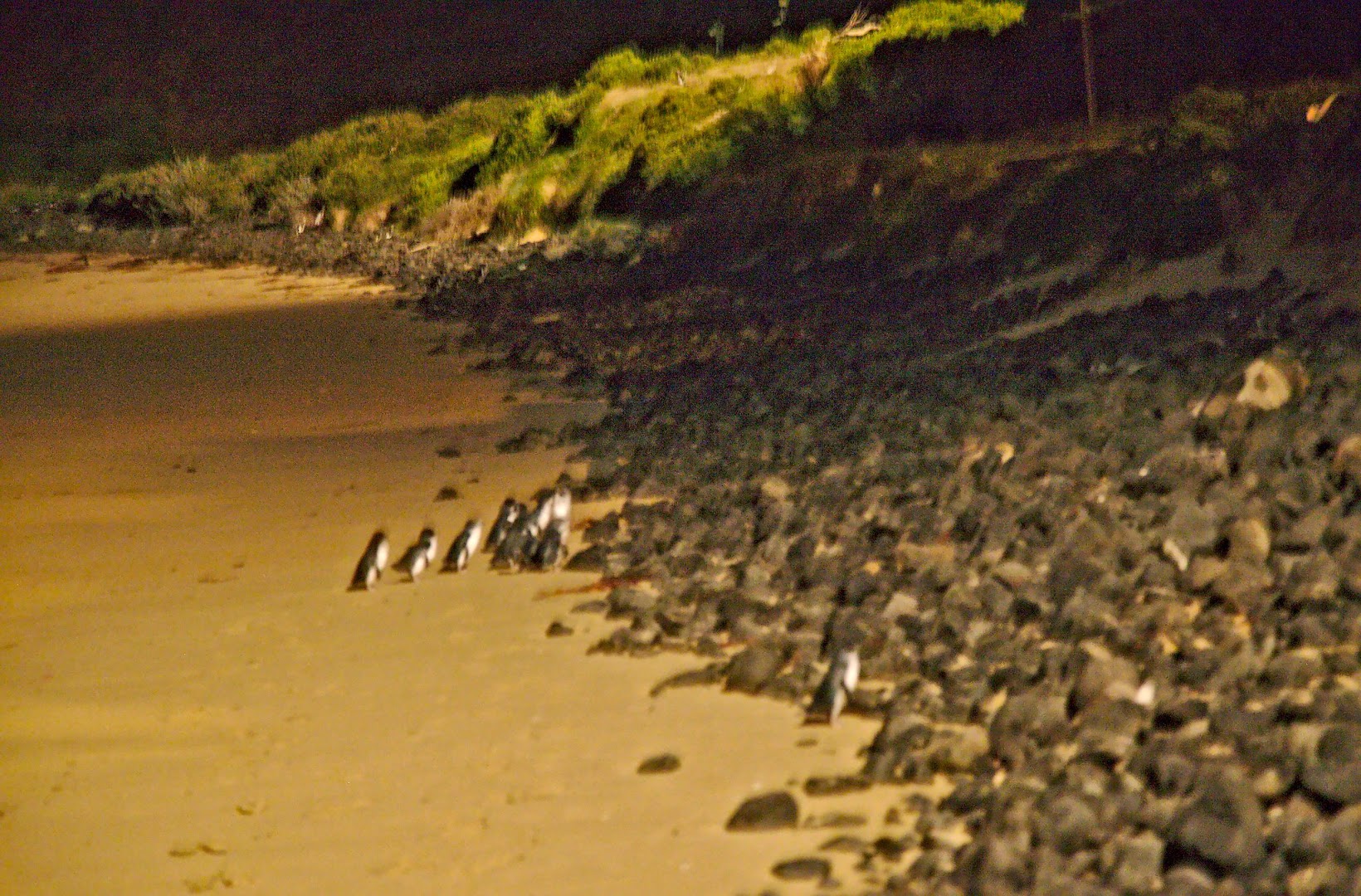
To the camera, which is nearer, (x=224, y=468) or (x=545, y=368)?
(x=224, y=468)

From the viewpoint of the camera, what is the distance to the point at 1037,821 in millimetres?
3789

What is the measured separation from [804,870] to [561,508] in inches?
144

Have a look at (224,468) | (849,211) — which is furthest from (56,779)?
(849,211)

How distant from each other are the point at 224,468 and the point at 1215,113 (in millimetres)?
6748

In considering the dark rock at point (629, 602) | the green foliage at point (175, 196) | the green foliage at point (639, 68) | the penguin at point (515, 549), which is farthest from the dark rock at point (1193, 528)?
the green foliage at point (175, 196)

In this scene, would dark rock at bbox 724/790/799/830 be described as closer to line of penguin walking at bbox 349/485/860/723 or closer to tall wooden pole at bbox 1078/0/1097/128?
line of penguin walking at bbox 349/485/860/723

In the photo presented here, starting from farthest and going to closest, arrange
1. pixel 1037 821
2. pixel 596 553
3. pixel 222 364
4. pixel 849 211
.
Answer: pixel 849 211 < pixel 222 364 < pixel 596 553 < pixel 1037 821

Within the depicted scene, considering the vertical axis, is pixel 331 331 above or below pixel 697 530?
above

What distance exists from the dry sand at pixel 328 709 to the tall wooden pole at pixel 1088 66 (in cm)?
570

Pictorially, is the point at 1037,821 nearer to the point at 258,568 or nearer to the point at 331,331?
the point at 258,568

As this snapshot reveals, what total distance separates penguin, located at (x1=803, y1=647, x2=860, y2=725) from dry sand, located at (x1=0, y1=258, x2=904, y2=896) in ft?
0.19

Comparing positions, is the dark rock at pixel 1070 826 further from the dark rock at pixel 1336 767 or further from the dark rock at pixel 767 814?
the dark rock at pixel 767 814

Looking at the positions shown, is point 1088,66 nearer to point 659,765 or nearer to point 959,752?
point 659,765

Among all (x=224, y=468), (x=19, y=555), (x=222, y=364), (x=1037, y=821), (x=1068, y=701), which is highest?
(x=222, y=364)
